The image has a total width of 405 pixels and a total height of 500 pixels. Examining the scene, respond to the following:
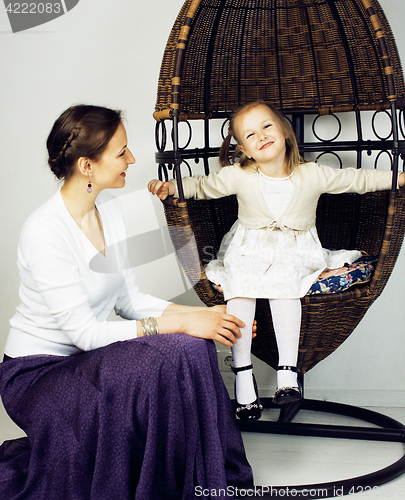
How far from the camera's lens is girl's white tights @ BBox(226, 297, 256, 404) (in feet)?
5.14

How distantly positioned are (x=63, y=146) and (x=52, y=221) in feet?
0.69

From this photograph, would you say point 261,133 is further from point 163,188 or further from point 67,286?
point 67,286

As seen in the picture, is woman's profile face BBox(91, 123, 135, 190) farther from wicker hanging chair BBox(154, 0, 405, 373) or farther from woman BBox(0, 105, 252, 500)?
wicker hanging chair BBox(154, 0, 405, 373)

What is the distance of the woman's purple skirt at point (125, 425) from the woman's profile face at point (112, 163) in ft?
1.54

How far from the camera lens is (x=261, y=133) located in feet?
5.74

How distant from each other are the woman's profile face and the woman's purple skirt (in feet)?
1.54

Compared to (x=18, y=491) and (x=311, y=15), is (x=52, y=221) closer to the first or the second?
(x=18, y=491)

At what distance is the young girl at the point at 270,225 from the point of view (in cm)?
158

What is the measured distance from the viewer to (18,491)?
4.60 feet

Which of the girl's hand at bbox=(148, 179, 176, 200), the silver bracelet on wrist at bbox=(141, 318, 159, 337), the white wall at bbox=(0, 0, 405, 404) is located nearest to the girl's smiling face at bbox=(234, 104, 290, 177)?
the girl's hand at bbox=(148, 179, 176, 200)

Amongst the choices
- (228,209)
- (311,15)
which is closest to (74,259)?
(228,209)

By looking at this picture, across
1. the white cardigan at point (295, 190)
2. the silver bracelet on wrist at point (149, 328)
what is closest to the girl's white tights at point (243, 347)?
the silver bracelet on wrist at point (149, 328)

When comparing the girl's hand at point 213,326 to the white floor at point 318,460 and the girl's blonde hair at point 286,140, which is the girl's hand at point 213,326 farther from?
the girl's blonde hair at point 286,140

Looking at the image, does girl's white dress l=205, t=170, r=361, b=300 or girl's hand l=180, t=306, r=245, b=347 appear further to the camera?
girl's white dress l=205, t=170, r=361, b=300
